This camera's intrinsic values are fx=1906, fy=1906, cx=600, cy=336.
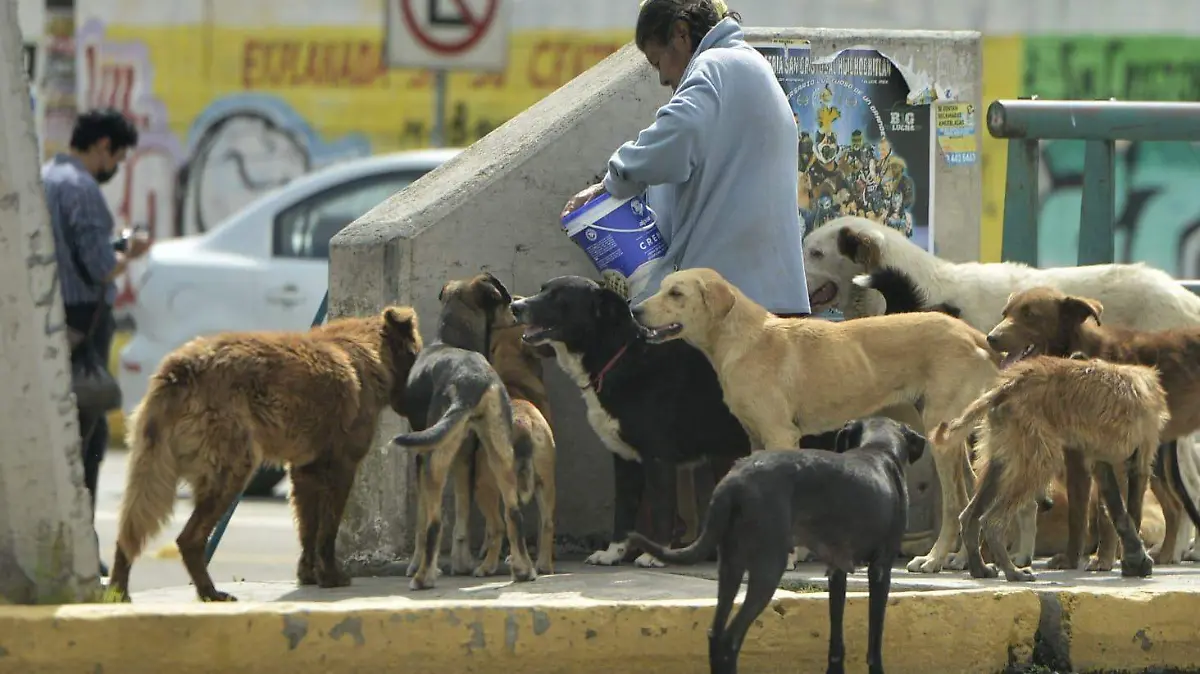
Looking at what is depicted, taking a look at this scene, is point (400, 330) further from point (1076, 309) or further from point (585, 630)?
point (1076, 309)

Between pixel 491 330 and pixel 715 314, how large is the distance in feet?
3.04

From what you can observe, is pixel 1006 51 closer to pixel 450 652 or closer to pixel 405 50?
pixel 405 50

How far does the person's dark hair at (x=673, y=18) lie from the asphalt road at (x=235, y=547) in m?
3.69

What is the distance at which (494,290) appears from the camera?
23.9ft

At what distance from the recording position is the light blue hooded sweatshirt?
7.06m

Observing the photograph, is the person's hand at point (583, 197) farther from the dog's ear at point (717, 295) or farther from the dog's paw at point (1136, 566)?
the dog's paw at point (1136, 566)

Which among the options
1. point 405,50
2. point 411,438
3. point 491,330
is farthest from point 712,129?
point 405,50

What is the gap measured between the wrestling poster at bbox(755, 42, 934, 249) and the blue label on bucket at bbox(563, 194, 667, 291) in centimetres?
102

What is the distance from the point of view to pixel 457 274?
762 cm

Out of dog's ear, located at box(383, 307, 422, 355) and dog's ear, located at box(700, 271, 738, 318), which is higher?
dog's ear, located at box(700, 271, 738, 318)

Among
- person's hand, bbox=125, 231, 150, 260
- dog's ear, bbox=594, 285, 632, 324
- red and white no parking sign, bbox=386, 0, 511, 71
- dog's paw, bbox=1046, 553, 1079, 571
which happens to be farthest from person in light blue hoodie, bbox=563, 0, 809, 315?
red and white no parking sign, bbox=386, 0, 511, 71

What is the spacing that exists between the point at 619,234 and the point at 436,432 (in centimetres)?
129

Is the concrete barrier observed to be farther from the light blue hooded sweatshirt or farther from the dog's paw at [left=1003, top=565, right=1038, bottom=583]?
the dog's paw at [left=1003, top=565, right=1038, bottom=583]

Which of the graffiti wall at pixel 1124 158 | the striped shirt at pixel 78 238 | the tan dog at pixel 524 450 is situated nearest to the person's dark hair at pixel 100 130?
the striped shirt at pixel 78 238
